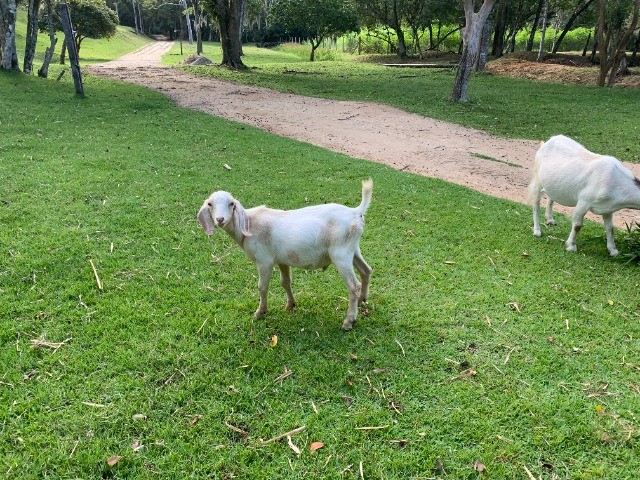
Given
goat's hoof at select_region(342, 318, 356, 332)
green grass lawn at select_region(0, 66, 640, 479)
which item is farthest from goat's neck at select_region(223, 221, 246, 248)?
goat's hoof at select_region(342, 318, 356, 332)

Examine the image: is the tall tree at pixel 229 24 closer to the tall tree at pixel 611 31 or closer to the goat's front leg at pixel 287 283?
the tall tree at pixel 611 31

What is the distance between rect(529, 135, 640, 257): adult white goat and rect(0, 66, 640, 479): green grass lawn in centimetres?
52

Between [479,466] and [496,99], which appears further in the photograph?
[496,99]

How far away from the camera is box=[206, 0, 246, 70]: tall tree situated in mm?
24516

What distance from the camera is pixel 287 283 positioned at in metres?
4.51

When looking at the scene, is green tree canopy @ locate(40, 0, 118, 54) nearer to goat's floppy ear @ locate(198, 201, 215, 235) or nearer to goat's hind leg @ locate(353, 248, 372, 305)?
goat's floppy ear @ locate(198, 201, 215, 235)

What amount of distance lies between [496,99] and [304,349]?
1792 centimetres

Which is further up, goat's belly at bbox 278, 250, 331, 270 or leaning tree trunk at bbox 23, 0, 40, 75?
leaning tree trunk at bbox 23, 0, 40, 75

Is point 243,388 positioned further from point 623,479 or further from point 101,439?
point 623,479

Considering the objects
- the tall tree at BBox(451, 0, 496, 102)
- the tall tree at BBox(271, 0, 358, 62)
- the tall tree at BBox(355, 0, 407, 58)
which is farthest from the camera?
the tall tree at BBox(271, 0, 358, 62)

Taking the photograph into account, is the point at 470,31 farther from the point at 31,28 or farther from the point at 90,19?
the point at 90,19

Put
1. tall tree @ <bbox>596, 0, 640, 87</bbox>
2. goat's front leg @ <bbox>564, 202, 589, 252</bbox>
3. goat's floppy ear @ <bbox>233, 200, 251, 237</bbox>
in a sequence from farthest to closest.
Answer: tall tree @ <bbox>596, 0, 640, 87</bbox>
goat's front leg @ <bbox>564, 202, 589, 252</bbox>
goat's floppy ear @ <bbox>233, 200, 251, 237</bbox>

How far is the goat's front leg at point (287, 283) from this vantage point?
443 cm

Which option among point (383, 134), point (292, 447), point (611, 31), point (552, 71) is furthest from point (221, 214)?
point (552, 71)
